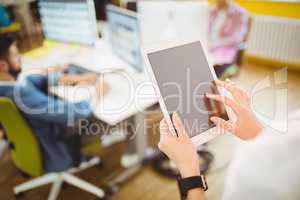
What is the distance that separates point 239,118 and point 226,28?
143cm

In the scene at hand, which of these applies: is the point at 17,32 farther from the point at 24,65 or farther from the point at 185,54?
the point at 185,54

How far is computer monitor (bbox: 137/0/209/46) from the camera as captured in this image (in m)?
1.70

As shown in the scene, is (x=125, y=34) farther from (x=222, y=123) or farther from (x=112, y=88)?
(x=222, y=123)

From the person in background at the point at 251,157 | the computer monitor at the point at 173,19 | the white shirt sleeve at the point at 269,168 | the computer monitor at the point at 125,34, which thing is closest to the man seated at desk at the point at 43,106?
the computer monitor at the point at 125,34

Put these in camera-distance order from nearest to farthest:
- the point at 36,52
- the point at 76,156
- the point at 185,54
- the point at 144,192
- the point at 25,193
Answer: the point at 185,54 < the point at 25,193 < the point at 36,52 < the point at 76,156 < the point at 144,192

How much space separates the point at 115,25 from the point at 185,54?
0.99 metres

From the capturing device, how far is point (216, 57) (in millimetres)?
1956

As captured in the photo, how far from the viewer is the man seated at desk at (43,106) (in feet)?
3.63

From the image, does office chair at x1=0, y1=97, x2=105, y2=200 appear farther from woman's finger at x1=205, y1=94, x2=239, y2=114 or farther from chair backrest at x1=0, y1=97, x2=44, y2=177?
woman's finger at x1=205, y1=94, x2=239, y2=114

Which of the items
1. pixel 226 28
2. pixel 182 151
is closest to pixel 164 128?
pixel 182 151

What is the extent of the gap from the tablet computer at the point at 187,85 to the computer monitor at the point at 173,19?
3.07ft

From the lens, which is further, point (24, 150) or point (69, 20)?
point (69, 20)

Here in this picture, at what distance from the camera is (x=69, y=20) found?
4.68 feet

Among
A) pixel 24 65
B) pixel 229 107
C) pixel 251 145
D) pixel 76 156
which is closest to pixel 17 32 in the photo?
pixel 24 65
